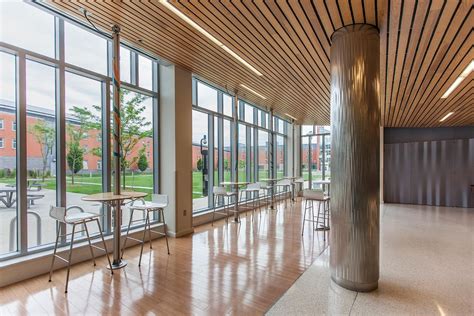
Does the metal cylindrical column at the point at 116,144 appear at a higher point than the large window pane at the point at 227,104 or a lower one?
lower

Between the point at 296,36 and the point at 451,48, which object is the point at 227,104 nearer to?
the point at 296,36

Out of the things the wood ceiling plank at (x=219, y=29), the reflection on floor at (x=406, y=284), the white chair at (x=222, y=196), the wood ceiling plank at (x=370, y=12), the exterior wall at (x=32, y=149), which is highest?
the wood ceiling plank at (x=219, y=29)

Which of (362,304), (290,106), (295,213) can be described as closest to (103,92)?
(362,304)

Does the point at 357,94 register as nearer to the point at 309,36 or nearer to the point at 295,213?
the point at 309,36

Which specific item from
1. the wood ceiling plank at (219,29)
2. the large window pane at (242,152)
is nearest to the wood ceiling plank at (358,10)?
the wood ceiling plank at (219,29)

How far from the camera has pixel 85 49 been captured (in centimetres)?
395

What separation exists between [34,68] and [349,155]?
4.02 metres

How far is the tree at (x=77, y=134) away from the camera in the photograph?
3.79m

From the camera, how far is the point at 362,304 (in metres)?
2.50

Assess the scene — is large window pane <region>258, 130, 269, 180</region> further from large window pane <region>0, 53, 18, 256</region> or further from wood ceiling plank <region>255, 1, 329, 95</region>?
large window pane <region>0, 53, 18, 256</region>

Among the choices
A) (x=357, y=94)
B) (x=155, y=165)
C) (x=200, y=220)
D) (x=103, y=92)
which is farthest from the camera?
(x=200, y=220)

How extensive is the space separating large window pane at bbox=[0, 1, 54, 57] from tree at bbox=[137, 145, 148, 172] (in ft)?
6.40

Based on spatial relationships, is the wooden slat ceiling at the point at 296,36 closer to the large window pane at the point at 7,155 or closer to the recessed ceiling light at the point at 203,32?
the recessed ceiling light at the point at 203,32

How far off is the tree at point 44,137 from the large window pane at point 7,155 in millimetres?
248
